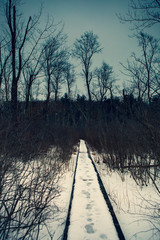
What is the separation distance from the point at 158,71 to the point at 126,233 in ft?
9.48

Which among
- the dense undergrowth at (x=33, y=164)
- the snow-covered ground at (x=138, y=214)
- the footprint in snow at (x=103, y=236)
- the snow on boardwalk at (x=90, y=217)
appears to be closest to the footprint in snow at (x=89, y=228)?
the snow on boardwalk at (x=90, y=217)

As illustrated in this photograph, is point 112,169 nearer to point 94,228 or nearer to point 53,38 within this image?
point 94,228

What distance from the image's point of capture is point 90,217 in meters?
2.49

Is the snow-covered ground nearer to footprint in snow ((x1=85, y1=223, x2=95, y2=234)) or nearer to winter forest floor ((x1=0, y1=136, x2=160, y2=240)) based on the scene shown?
winter forest floor ((x1=0, y1=136, x2=160, y2=240))

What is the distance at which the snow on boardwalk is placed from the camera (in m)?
2.07

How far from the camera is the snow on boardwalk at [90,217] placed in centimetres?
207

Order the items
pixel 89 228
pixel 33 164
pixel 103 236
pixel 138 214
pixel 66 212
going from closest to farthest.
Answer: pixel 103 236
pixel 89 228
pixel 33 164
pixel 138 214
pixel 66 212

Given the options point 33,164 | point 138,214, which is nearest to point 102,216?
point 138,214

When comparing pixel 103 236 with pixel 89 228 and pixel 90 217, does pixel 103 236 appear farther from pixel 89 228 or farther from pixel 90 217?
pixel 90 217

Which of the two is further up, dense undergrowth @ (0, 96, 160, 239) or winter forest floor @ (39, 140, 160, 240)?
dense undergrowth @ (0, 96, 160, 239)

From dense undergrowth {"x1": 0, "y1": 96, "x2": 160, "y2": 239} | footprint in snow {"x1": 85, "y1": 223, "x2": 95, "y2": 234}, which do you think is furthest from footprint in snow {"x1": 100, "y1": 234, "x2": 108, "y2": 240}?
dense undergrowth {"x1": 0, "y1": 96, "x2": 160, "y2": 239}

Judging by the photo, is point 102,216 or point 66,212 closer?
point 102,216

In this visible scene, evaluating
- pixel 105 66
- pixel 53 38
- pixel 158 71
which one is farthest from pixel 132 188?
pixel 105 66

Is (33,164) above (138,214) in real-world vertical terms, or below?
above
